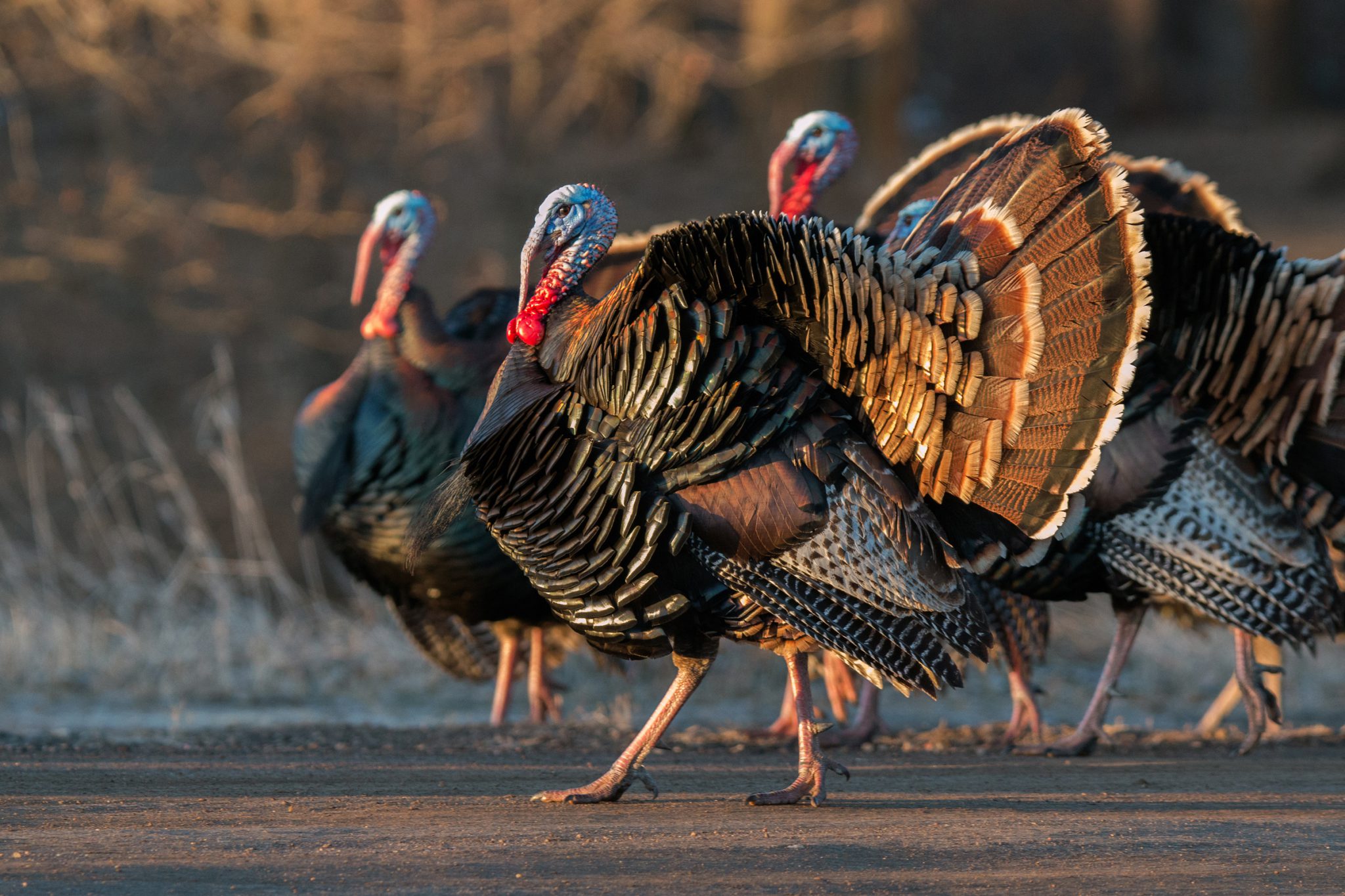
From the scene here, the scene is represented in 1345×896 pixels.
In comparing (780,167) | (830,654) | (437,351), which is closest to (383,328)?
(437,351)

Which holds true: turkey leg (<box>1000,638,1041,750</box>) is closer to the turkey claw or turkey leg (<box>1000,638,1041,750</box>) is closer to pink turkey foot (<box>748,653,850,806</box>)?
pink turkey foot (<box>748,653,850,806</box>)

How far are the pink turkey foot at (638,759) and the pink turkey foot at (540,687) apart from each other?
7.39 ft

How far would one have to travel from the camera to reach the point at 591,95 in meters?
15.3

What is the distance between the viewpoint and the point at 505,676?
23.1 feet

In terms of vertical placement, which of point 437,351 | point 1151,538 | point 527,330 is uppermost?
point 437,351

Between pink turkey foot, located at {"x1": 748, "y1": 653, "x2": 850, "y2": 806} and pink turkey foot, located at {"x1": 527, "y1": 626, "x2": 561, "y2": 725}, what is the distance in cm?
230

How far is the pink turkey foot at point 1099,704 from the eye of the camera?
19.7 feet

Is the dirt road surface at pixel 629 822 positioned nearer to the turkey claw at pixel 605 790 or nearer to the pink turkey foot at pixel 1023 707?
the turkey claw at pixel 605 790

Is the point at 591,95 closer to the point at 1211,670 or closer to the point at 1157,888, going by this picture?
the point at 1211,670

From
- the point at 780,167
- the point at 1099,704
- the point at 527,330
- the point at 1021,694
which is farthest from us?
the point at 780,167

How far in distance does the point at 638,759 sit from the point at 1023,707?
2303 mm

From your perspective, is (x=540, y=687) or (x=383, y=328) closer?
(x=383, y=328)

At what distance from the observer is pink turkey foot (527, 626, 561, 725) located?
A: 6938mm

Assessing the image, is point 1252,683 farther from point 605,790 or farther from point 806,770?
point 605,790
